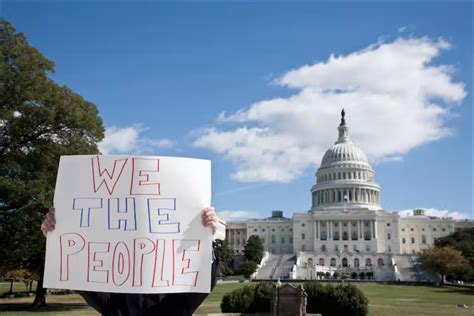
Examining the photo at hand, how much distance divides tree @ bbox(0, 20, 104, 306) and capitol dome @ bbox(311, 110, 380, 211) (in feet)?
366

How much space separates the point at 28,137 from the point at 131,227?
77.9 ft

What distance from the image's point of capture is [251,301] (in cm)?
2408

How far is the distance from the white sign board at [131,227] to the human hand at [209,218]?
2.2 inches

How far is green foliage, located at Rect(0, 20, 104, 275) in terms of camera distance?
25578 millimetres

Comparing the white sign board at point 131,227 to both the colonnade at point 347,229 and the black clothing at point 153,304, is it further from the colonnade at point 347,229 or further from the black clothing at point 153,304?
the colonnade at point 347,229

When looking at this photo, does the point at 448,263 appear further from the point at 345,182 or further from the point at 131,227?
the point at 131,227

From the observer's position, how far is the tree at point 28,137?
83.9 ft

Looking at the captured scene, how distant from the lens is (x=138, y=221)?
5887 millimetres

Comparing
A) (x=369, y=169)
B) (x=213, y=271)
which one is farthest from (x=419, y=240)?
(x=213, y=271)

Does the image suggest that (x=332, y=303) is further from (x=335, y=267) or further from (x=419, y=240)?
(x=419, y=240)

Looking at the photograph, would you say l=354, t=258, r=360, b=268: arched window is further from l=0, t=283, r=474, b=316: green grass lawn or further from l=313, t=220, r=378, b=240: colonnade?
l=0, t=283, r=474, b=316: green grass lawn

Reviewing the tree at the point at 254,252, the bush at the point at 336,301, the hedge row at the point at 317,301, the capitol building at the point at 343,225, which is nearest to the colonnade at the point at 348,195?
the capitol building at the point at 343,225

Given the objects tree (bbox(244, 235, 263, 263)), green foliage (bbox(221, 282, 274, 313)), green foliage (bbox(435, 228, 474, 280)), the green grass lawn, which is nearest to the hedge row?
green foliage (bbox(221, 282, 274, 313))

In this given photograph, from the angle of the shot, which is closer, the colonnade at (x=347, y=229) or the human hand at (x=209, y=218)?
the human hand at (x=209, y=218)
